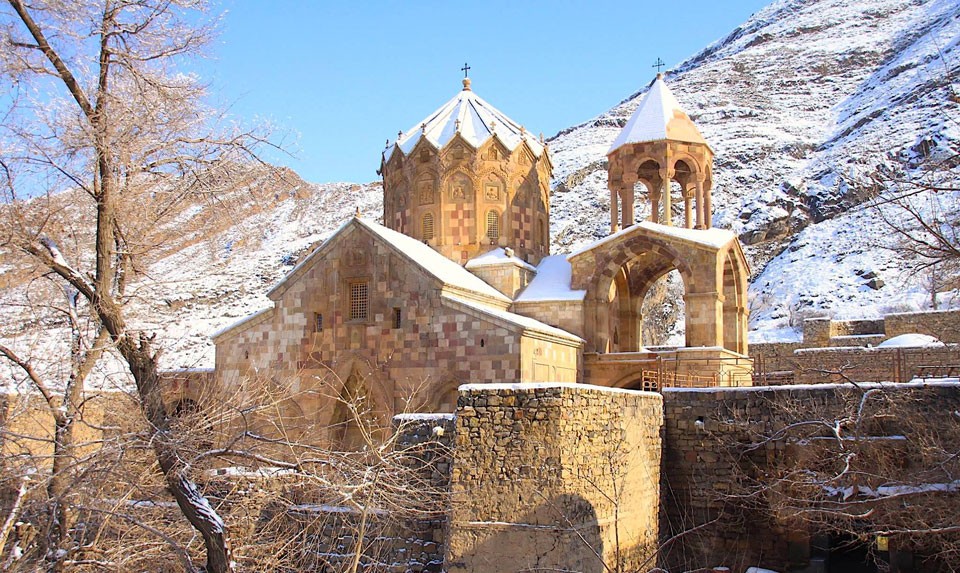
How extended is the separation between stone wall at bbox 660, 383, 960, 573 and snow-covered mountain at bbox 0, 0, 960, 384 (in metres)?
12.5

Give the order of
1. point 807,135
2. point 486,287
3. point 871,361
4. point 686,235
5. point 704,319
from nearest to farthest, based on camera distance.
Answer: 1. point 704,319
2. point 686,235
3. point 486,287
4. point 871,361
5. point 807,135

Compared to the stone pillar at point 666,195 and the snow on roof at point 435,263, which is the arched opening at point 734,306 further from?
the snow on roof at point 435,263

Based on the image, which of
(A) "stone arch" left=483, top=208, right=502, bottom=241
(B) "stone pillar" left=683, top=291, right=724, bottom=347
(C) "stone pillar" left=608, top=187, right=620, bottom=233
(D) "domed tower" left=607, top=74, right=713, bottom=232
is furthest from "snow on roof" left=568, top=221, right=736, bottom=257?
(A) "stone arch" left=483, top=208, right=502, bottom=241

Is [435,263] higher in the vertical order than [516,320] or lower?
higher

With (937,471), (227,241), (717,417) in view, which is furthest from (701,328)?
(227,241)

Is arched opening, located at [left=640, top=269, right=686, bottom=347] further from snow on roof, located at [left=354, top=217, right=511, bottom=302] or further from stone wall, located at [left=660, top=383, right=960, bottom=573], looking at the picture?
stone wall, located at [left=660, top=383, right=960, bottom=573]

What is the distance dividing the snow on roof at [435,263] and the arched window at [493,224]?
1.37m

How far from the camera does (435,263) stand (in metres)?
19.0

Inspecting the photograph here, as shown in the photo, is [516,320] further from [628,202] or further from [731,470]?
[628,202]

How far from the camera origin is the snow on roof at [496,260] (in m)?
20.8

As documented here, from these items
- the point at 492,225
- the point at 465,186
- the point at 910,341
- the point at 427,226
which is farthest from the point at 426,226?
the point at 910,341

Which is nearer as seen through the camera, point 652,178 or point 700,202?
point 700,202

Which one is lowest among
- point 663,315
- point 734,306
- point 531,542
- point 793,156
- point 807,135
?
point 531,542

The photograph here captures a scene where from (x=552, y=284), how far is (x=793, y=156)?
1875 inches
